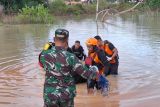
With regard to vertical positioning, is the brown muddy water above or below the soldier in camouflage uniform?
below

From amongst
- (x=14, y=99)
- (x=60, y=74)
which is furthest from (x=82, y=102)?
(x=60, y=74)

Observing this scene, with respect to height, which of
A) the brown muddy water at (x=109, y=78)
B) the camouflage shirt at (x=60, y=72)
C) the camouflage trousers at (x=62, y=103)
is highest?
the camouflage shirt at (x=60, y=72)

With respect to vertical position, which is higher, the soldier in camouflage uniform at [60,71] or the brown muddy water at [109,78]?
the soldier in camouflage uniform at [60,71]

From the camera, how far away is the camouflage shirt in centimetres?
509

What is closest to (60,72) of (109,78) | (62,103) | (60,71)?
(60,71)

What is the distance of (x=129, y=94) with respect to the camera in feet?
28.9

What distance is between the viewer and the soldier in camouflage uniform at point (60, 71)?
5.09 m

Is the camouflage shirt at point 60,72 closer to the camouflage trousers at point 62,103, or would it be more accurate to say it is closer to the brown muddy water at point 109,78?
the camouflage trousers at point 62,103

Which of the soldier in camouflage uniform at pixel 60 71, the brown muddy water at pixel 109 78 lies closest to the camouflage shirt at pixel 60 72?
the soldier in camouflage uniform at pixel 60 71

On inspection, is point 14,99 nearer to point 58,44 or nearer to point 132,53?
point 58,44

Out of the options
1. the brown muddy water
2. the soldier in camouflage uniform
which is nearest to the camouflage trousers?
the soldier in camouflage uniform

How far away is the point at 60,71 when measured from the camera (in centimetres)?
512

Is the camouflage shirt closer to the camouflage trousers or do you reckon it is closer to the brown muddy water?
the camouflage trousers

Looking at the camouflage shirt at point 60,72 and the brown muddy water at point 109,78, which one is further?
the brown muddy water at point 109,78
